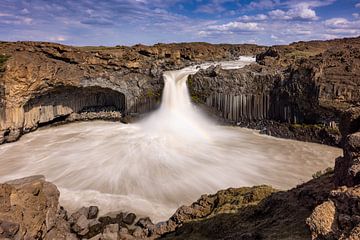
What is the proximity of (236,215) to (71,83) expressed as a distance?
1156 inches

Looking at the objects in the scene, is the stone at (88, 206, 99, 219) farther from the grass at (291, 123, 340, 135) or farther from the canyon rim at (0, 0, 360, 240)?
the grass at (291, 123, 340, 135)

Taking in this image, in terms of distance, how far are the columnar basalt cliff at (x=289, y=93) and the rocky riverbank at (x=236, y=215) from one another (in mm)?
19942

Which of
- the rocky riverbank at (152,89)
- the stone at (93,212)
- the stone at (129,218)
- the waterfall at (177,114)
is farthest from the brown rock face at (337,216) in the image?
the waterfall at (177,114)

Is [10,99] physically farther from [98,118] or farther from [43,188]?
[43,188]

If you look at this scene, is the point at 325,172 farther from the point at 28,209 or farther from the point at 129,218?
the point at 28,209

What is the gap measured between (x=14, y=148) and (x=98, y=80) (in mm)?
12373

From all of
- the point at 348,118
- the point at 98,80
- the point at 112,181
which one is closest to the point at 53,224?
the point at 112,181

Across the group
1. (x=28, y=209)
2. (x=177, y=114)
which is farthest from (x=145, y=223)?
(x=177, y=114)

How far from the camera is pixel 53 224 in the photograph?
13.0 metres

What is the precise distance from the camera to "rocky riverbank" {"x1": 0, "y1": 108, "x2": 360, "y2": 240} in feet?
15.3

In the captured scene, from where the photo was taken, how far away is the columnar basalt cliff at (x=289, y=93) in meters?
29.5

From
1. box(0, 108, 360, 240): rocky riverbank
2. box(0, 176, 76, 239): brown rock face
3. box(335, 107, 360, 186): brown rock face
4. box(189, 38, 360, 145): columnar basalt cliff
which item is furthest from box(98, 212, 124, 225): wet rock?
box(189, 38, 360, 145): columnar basalt cliff

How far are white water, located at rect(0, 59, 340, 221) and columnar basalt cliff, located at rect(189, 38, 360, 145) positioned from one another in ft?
6.96

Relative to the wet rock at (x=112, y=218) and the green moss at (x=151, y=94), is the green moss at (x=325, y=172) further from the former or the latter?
the green moss at (x=151, y=94)
